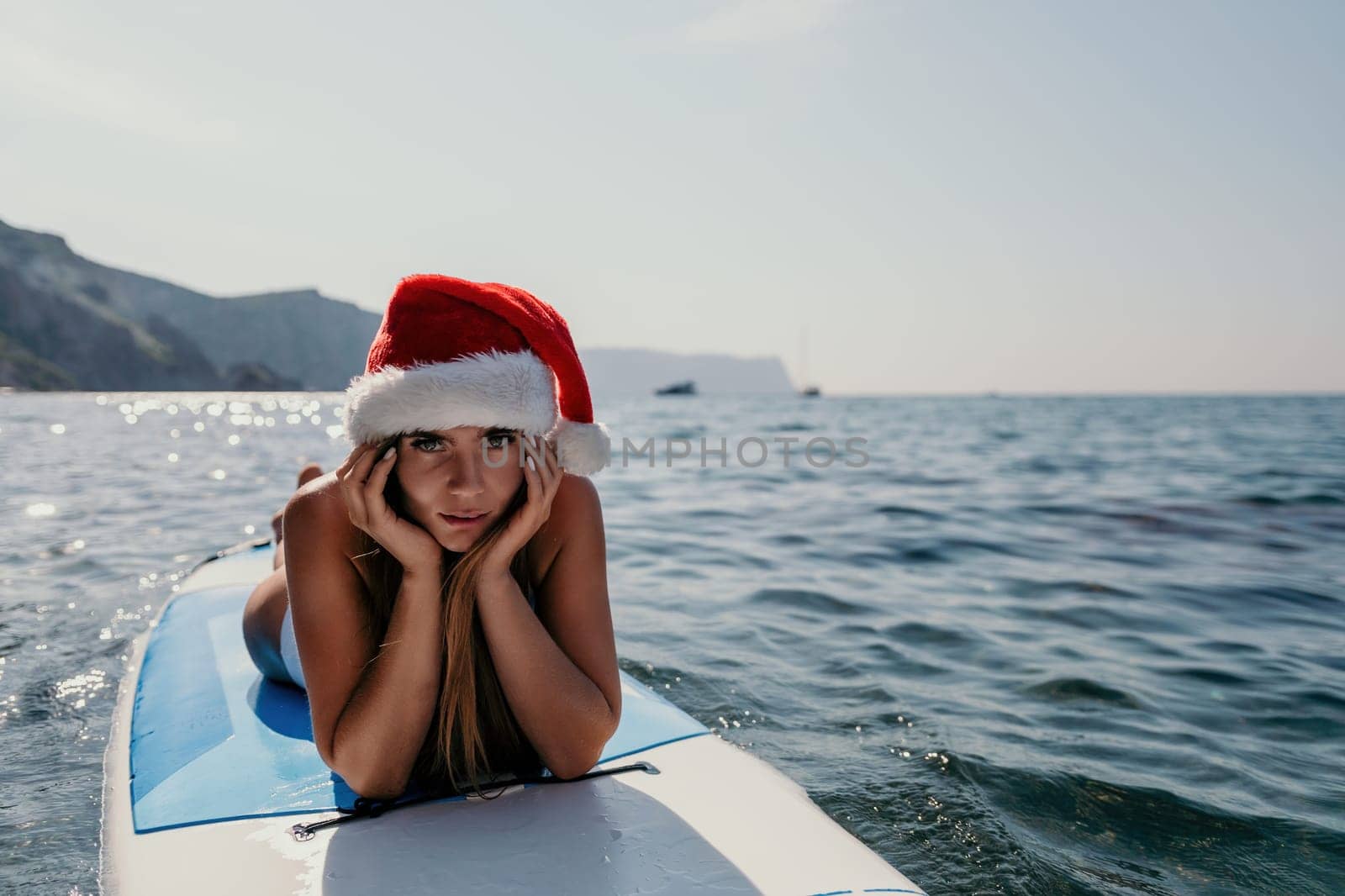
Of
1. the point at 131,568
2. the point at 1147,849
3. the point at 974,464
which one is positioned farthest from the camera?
the point at 974,464

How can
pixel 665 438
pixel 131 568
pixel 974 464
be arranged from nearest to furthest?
pixel 131 568 → pixel 974 464 → pixel 665 438

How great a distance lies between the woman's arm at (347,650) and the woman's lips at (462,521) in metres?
0.16

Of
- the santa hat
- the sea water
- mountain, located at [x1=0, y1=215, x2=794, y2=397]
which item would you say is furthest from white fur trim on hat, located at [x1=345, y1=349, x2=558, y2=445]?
mountain, located at [x1=0, y1=215, x2=794, y2=397]

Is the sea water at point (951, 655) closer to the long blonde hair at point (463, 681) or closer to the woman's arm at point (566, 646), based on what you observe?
the woman's arm at point (566, 646)

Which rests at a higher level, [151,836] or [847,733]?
[151,836]

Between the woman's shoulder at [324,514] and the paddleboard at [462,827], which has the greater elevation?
Result: the woman's shoulder at [324,514]

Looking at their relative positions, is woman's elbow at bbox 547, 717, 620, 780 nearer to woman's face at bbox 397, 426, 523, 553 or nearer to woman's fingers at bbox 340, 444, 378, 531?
woman's face at bbox 397, 426, 523, 553

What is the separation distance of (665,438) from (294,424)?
15.7 m

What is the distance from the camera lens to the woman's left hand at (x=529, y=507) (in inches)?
78.9

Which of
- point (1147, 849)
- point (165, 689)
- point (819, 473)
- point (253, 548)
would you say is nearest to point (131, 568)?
point (253, 548)

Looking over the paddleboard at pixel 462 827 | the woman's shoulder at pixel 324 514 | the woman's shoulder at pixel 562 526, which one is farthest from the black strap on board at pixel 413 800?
the woman's shoulder at pixel 324 514

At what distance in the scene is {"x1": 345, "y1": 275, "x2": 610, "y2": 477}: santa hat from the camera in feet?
6.43

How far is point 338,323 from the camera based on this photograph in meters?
127

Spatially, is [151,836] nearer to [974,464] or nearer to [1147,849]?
[1147,849]
